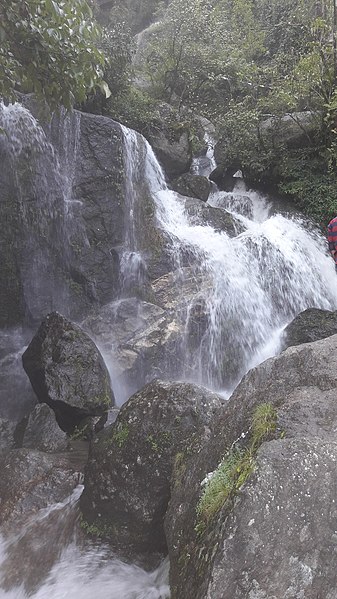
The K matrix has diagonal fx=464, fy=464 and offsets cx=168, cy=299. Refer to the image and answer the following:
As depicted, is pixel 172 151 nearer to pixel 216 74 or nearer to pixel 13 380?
pixel 216 74

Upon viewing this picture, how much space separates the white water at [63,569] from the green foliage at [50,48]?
16.8 feet

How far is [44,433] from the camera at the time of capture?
7914mm

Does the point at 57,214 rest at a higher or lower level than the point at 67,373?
higher

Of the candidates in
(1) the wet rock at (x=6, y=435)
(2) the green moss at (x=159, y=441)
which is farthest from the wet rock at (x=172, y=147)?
(2) the green moss at (x=159, y=441)

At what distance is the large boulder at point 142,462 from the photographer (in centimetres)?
466

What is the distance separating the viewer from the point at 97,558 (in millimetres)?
4680

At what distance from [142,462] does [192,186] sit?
1158 cm

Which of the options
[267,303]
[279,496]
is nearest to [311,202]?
[267,303]

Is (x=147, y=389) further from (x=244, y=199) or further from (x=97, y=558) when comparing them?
(x=244, y=199)

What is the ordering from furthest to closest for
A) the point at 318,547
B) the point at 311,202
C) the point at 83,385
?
the point at 311,202 < the point at 83,385 < the point at 318,547

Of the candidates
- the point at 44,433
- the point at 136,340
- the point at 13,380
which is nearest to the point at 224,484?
the point at 44,433

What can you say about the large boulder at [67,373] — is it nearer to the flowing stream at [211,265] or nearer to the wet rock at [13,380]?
the wet rock at [13,380]

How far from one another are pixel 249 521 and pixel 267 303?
30.5 feet

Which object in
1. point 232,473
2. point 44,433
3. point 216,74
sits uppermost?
point 216,74
